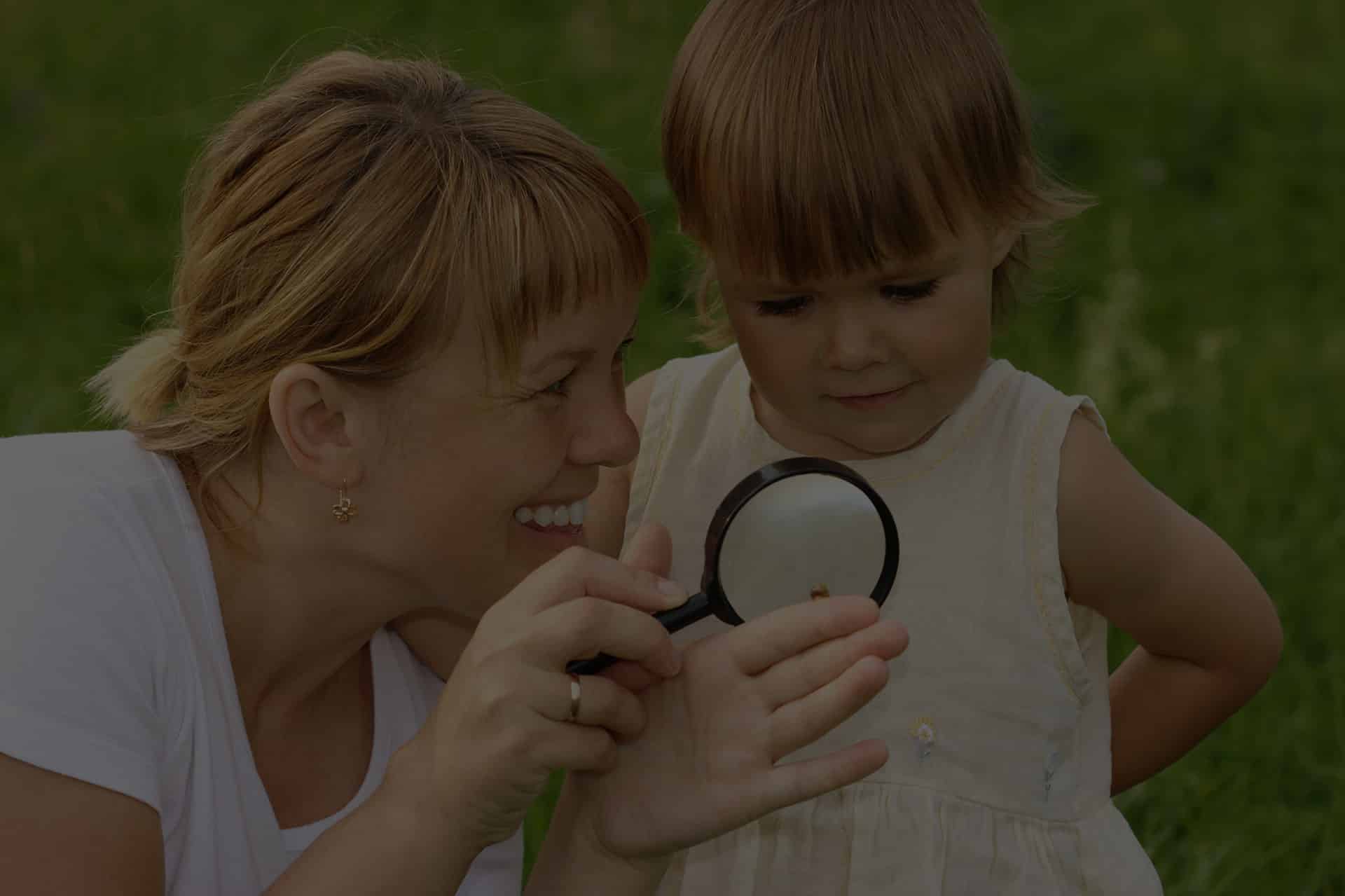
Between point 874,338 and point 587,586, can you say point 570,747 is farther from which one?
point 874,338

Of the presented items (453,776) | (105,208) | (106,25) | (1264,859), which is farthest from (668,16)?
(453,776)

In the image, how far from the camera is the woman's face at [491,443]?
2543mm

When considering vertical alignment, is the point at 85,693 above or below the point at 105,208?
above

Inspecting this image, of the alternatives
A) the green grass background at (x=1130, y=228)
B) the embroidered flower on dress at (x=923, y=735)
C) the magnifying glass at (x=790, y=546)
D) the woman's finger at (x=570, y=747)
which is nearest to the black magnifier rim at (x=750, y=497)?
the magnifying glass at (x=790, y=546)

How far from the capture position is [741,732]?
7.85 feet

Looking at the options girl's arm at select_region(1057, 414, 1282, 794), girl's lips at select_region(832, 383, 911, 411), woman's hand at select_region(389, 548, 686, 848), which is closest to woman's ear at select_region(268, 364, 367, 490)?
woman's hand at select_region(389, 548, 686, 848)

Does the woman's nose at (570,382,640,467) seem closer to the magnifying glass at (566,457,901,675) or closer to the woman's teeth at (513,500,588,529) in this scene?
the woman's teeth at (513,500,588,529)

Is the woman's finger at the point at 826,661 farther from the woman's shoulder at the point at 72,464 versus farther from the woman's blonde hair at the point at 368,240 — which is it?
the woman's shoulder at the point at 72,464

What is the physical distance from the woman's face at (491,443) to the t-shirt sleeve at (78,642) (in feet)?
1.19

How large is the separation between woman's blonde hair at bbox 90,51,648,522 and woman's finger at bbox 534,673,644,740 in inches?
19.1

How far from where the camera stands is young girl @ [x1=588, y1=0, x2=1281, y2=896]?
8.23 ft

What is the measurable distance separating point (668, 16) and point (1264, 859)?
5558 millimetres

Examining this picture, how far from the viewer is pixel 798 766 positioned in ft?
7.47

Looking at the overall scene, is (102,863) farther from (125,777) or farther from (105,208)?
(105,208)
